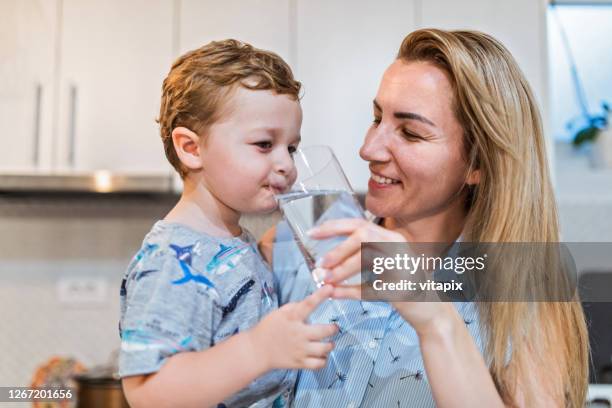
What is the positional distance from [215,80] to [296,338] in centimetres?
40

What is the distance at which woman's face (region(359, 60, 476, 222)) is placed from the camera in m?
1.00

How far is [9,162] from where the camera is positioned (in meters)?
2.02

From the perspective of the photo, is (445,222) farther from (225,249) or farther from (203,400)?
(203,400)

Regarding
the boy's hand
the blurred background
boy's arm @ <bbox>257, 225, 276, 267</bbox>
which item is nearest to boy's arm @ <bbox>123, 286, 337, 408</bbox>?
the boy's hand

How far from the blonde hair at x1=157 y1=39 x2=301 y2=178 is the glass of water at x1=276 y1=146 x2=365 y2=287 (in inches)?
4.9

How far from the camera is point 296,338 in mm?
683

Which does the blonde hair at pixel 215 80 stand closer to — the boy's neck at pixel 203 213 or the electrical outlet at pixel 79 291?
the boy's neck at pixel 203 213

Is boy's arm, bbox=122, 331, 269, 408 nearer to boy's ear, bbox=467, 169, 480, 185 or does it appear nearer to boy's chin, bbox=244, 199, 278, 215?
boy's chin, bbox=244, 199, 278, 215

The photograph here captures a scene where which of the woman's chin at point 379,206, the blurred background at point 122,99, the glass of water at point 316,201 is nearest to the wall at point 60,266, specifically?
the blurred background at point 122,99

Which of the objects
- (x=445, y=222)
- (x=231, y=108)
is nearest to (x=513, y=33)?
(x=445, y=222)

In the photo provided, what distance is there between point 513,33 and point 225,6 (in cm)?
95

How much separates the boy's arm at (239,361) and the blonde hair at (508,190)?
337 millimetres

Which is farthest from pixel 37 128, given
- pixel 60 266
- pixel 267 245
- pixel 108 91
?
pixel 267 245

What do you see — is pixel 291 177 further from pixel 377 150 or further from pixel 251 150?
pixel 377 150
